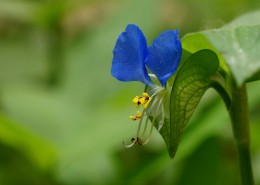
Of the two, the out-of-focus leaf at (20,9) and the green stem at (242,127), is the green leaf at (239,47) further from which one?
the out-of-focus leaf at (20,9)

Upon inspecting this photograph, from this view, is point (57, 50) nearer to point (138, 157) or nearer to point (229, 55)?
point (138, 157)

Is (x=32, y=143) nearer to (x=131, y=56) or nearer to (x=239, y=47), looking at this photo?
(x=131, y=56)

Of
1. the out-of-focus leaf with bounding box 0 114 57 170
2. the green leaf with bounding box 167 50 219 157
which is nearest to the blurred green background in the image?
the out-of-focus leaf with bounding box 0 114 57 170

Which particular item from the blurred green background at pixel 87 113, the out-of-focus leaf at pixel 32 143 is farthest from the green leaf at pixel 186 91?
the out-of-focus leaf at pixel 32 143

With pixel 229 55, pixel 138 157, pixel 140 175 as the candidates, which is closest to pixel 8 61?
pixel 138 157

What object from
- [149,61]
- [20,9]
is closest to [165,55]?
[149,61]

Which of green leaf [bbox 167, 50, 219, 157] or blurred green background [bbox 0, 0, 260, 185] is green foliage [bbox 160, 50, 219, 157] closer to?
green leaf [bbox 167, 50, 219, 157]
